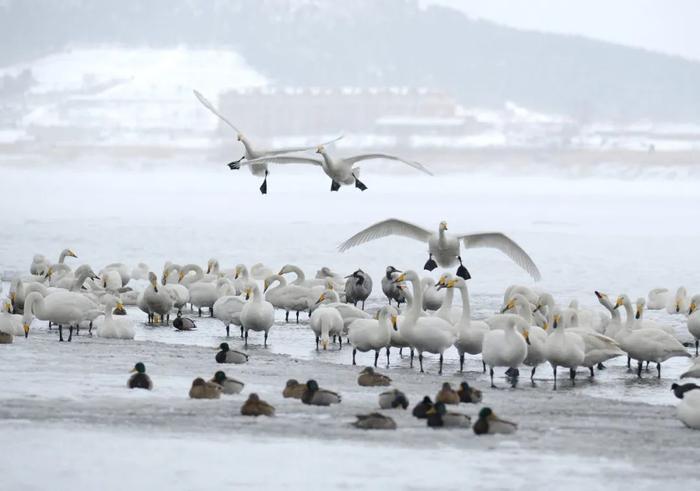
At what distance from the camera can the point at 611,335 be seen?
11.6m

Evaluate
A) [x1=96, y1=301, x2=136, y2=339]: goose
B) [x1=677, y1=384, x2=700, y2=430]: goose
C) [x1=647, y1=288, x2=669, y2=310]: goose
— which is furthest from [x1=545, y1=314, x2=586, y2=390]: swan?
[x1=647, y1=288, x2=669, y2=310]: goose

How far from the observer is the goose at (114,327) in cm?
1214

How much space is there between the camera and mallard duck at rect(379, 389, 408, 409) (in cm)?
880

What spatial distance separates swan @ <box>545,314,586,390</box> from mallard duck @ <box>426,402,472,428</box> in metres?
2.06

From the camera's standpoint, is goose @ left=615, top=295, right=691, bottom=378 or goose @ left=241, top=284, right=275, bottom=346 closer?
goose @ left=615, top=295, right=691, bottom=378

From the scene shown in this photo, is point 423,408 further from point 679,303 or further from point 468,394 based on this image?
point 679,303

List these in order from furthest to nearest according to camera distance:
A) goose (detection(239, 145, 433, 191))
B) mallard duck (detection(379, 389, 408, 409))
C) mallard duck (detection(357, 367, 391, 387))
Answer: goose (detection(239, 145, 433, 191)) → mallard duck (detection(357, 367, 391, 387)) → mallard duck (detection(379, 389, 408, 409))

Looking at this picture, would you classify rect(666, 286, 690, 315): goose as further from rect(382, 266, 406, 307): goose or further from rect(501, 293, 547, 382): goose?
rect(501, 293, 547, 382): goose

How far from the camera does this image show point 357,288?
47.0ft

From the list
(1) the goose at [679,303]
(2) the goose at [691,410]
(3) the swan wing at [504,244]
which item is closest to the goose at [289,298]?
(3) the swan wing at [504,244]

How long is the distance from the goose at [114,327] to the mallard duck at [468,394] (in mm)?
3849

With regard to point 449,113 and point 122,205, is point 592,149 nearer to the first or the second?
point 449,113

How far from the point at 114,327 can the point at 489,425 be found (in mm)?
4783

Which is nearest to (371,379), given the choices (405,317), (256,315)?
(405,317)
